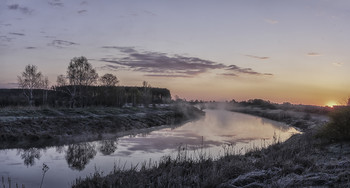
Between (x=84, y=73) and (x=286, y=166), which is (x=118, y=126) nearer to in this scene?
(x=286, y=166)

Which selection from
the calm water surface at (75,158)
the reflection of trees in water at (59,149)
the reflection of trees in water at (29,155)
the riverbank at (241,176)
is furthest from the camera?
the reflection of trees in water at (59,149)

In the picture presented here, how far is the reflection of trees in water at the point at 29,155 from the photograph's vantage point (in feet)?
55.0

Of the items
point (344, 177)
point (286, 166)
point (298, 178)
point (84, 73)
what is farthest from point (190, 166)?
point (84, 73)

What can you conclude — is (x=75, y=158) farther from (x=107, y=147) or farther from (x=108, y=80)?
(x=108, y=80)

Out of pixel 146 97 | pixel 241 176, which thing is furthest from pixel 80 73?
pixel 241 176

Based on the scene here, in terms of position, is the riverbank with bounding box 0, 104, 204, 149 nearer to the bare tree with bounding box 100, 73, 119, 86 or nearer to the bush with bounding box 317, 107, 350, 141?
the bush with bounding box 317, 107, 350, 141

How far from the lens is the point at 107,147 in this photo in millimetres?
22312

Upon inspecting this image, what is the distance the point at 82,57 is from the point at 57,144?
156 feet

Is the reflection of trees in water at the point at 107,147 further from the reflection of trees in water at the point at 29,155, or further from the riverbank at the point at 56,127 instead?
the reflection of trees in water at the point at 29,155

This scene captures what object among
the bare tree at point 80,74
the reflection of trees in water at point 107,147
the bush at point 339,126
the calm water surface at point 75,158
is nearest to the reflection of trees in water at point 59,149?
the calm water surface at point 75,158

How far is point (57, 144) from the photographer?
2325 centimetres

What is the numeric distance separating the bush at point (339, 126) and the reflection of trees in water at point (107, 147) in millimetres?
12963

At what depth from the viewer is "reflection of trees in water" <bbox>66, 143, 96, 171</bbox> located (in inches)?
638

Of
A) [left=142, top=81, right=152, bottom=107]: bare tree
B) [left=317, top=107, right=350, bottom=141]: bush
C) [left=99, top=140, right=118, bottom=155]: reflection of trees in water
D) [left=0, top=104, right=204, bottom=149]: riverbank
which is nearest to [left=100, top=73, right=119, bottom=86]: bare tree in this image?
[left=142, top=81, right=152, bottom=107]: bare tree
